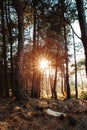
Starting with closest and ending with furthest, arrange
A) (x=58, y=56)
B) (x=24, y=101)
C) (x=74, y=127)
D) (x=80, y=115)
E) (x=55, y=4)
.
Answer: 1. (x=74, y=127)
2. (x=80, y=115)
3. (x=55, y=4)
4. (x=24, y=101)
5. (x=58, y=56)

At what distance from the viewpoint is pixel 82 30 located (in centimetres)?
545

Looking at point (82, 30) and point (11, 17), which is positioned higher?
point (11, 17)

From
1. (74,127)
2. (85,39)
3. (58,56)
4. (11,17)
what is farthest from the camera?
(58,56)

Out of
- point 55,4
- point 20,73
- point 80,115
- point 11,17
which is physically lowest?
point 80,115

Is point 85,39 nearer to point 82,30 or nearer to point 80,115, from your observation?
point 82,30

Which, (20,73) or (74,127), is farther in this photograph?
(20,73)

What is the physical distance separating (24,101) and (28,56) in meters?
13.2

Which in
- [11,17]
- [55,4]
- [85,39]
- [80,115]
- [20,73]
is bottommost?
[80,115]

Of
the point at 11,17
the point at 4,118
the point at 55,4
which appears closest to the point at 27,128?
the point at 4,118

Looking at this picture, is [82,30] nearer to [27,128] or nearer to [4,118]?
[27,128]

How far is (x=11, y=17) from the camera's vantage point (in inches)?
626

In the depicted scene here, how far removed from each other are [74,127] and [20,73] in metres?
4.64

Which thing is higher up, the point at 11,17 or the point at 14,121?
the point at 11,17

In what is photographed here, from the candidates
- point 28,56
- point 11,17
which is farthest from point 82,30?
point 28,56
